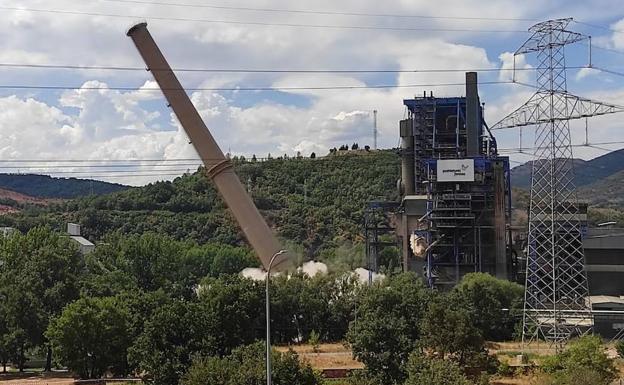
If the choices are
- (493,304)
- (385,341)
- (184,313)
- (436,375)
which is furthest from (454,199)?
(436,375)

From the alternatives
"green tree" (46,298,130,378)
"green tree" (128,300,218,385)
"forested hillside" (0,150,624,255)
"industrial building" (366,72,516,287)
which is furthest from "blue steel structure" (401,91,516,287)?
"green tree" (128,300,218,385)

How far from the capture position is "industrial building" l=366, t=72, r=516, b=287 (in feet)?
188

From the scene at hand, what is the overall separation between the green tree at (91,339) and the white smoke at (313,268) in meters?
19.6

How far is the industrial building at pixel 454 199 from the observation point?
188 feet

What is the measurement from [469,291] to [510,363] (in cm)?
1183

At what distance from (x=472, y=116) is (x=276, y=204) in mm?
35843

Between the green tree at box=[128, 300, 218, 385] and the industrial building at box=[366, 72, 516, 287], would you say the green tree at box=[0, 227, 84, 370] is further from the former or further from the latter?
the industrial building at box=[366, 72, 516, 287]

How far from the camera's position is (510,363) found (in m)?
34.2

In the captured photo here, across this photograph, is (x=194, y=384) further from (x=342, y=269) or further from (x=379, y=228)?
(x=379, y=228)

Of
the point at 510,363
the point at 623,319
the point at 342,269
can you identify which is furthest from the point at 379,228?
the point at 510,363

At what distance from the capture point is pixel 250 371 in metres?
23.0

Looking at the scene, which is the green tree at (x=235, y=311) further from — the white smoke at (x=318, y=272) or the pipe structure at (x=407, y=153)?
the pipe structure at (x=407, y=153)

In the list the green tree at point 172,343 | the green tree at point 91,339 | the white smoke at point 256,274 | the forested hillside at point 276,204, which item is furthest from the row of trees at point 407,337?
the forested hillside at point 276,204

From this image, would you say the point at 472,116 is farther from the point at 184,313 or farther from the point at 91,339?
the point at 91,339
